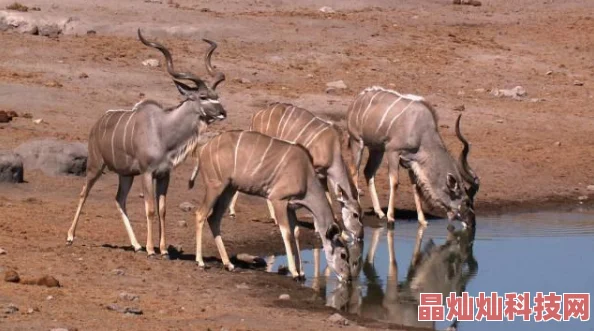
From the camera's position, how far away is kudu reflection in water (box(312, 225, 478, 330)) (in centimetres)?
1362

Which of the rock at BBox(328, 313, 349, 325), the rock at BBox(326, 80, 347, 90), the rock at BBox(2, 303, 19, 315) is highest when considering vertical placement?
the rock at BBox(2, 303, 19, 315)

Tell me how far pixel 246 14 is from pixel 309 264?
14.9m

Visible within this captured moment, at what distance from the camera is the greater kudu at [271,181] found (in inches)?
574

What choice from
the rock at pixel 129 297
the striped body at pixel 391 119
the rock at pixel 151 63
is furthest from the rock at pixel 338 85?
the rock at pixel 129 297

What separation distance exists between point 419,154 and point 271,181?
13.2ft

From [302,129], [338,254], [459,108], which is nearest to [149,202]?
[338,254]

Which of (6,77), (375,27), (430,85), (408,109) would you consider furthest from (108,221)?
(375,27)

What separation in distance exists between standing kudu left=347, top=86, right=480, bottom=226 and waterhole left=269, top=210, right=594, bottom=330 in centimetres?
30

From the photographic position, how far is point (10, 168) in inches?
689

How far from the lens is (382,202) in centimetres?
1916

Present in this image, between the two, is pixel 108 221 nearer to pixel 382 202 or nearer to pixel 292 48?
pixel 382 202

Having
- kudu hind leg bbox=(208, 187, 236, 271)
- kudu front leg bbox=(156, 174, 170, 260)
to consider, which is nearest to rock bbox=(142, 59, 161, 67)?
kudu front leg bbox=(156, 174, 170, 260)

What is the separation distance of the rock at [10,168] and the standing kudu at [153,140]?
2502 millimetres

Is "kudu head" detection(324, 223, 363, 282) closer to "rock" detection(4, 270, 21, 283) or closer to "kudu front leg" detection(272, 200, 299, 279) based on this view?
"kudu front leg" detection(272, 200, 299, 279)
